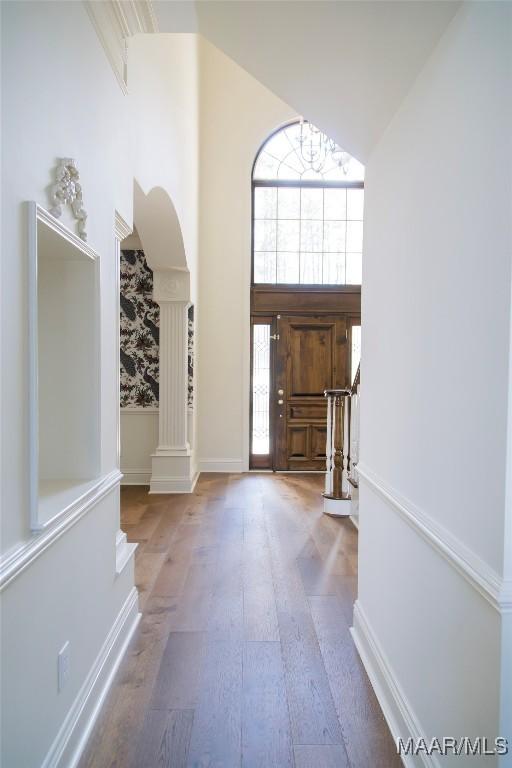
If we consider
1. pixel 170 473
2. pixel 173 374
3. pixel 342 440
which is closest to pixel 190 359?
pixel 173 374

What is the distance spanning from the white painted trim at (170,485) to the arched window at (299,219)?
2902 mm

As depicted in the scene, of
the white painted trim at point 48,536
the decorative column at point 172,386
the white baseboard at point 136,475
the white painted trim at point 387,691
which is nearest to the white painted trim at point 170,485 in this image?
the decorative column at point 172,386

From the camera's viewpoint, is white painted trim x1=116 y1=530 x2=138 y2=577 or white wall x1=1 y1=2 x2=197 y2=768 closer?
white wall x1=1 y1=2 x2=197 y2=768

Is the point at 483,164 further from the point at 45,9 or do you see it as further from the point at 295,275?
the point at 295,275

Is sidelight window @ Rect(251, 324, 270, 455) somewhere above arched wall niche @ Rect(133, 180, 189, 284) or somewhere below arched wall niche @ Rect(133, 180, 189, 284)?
below

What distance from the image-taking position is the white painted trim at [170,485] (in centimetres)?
551

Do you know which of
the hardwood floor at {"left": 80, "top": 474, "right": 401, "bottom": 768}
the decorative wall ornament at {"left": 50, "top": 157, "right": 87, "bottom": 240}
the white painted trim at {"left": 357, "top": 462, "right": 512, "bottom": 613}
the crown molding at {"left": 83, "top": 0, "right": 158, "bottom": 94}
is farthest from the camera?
the crown molding at {"left": 83, "top": 0, "right": 158, "bottom": 94}

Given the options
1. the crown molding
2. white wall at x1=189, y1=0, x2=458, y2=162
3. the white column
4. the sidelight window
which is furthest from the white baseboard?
white wall at x1=189, y1=0, x2=458, y2=162

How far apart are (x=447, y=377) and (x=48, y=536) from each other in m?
1.21

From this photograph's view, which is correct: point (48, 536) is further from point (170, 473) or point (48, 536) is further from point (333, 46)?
point (170, 473)

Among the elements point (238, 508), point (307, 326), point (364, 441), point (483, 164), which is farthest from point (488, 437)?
point (307, 326)

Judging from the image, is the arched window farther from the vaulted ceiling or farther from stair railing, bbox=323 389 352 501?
the vaulted ceiling

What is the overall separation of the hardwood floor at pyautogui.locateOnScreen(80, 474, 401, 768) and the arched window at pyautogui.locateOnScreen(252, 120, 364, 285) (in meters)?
3.85

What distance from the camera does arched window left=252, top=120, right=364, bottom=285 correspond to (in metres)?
6.80
